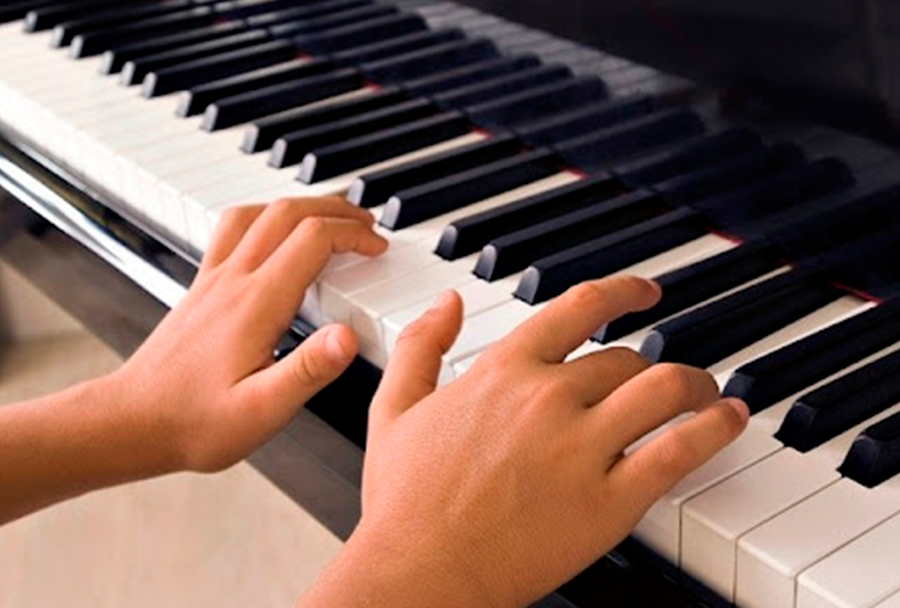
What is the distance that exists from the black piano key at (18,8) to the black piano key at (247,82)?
39cm

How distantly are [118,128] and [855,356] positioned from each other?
734mm

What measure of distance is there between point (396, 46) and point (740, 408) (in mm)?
682

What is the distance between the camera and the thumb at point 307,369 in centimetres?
97

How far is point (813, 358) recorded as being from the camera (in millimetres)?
897

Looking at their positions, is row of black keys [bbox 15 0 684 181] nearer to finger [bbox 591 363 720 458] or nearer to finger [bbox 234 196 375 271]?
finger [bbox 234 196 375 271]

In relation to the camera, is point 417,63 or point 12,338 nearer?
point 417,63

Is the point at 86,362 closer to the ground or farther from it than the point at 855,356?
closer to the ground

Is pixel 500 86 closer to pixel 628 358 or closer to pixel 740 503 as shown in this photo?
pixel 628 358

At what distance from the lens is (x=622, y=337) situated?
0.95m

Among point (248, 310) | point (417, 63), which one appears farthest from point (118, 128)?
point (248, 310)

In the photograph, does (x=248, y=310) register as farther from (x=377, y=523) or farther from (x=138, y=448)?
(x=377, y=523)

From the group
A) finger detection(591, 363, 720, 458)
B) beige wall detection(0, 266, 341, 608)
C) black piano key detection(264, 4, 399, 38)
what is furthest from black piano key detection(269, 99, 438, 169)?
beige wall detection(0, 266, 341, 608)

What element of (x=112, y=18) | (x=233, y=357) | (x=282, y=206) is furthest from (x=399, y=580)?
(x=112, y=18)

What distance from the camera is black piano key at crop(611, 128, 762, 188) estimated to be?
102cm
